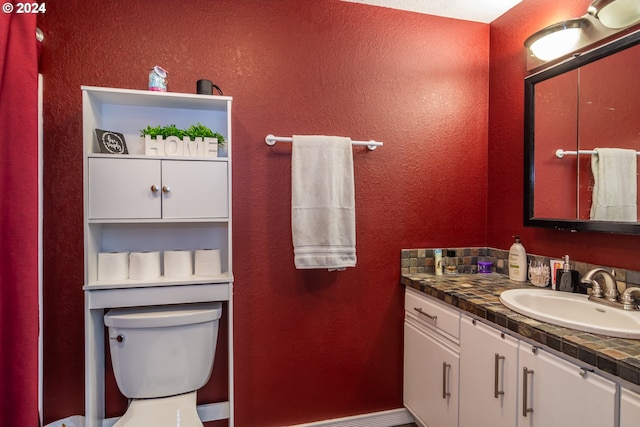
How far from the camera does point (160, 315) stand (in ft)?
4.83

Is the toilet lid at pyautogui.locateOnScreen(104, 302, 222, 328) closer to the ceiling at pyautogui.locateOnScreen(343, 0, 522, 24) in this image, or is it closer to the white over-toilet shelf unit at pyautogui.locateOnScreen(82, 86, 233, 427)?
the white over-toilet shelf unit at pyautogui.locateOnScreen(82, 86, 233, 427)

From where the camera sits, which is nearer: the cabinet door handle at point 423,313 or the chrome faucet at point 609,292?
the chrome faucet at point 609,292

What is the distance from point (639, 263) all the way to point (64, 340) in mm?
2465

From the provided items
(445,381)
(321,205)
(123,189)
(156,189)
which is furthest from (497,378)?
(123,189)

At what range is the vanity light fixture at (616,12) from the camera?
1286 millimetres

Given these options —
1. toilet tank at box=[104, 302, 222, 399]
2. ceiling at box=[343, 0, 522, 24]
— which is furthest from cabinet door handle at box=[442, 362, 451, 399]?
ceiling at box=[343, 0, 522, 24]

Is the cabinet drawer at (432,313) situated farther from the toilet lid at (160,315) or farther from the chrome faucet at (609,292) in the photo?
the toilet lid at (160,315)

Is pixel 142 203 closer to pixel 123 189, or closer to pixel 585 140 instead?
pixel 123 189

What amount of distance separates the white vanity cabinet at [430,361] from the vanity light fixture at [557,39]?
51.4 inches

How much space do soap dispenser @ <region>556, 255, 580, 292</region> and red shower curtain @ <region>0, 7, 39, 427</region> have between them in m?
1.92

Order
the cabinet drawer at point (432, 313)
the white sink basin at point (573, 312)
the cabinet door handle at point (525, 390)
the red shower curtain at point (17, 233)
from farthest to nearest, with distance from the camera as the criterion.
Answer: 1. the cabinet drawer at point (432, 313)
2. the cabinet door handle at point (525, 390)
3. the white sink basin at point (573, 312)
4. the red shower curtain at point (17, 233)

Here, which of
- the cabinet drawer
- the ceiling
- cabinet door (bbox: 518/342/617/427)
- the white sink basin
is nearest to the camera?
cabinet door (bbox: 518/342/617/427)

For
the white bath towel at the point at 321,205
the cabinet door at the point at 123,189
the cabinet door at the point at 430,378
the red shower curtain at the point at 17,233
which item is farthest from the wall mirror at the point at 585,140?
the red shower curtain at the point at 17,233

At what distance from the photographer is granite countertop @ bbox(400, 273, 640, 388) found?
878mm
